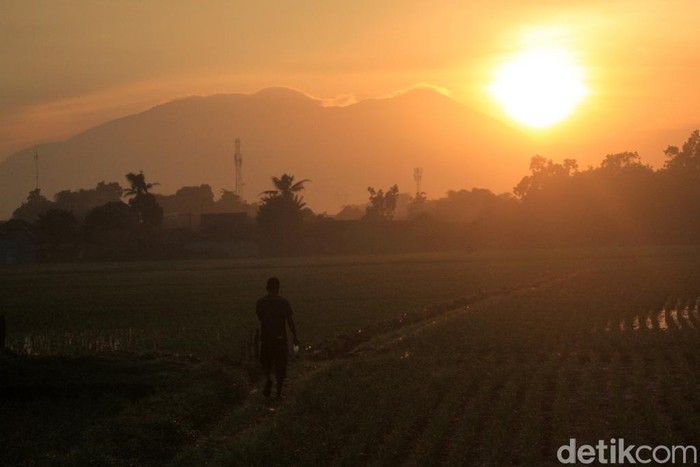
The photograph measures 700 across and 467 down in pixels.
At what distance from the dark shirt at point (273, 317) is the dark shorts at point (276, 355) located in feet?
0.24

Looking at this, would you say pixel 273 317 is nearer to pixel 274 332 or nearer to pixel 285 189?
pixel 274 332

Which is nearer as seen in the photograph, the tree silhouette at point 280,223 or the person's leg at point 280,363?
the person's leg at point 280,363

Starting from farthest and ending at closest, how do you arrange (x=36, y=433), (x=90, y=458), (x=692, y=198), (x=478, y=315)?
(x=692, y=198), (x=478, y=315), (x=36, y=433), (x=90, y=458)

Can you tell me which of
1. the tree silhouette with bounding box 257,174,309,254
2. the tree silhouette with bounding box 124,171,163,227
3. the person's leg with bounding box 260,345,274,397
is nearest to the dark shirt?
the person's leg with bounding box 260,345,274,397

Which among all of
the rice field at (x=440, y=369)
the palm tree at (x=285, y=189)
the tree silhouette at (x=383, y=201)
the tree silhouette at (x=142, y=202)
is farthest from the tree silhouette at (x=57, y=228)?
the rice field at (x=440, y=369)

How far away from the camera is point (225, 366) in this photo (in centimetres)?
1844

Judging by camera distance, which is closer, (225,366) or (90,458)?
(90,458)

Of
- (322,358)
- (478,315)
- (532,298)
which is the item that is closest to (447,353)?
(322,358)

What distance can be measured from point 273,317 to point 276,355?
55 cm

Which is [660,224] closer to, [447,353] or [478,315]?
[478,315]

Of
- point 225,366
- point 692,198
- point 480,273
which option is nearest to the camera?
point 225,366

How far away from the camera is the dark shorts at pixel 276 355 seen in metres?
15.1

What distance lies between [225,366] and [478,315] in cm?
1111

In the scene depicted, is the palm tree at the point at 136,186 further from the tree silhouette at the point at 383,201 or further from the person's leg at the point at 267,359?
the person's leg at the point at 267,359
